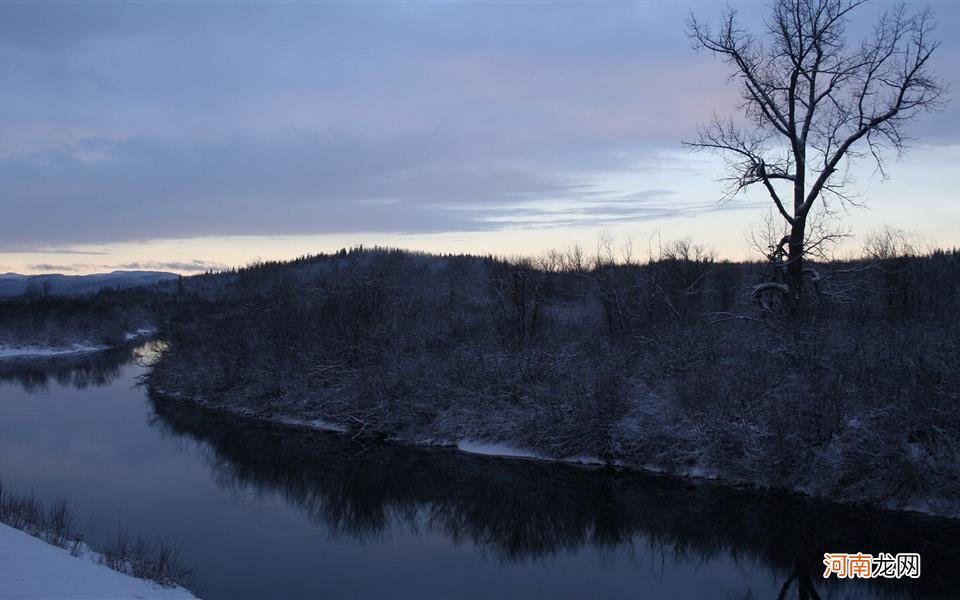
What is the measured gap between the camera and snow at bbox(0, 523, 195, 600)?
7156 mm

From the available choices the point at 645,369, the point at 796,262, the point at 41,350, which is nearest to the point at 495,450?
the point at 645,369

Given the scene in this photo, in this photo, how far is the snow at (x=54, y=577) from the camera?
23.5ft

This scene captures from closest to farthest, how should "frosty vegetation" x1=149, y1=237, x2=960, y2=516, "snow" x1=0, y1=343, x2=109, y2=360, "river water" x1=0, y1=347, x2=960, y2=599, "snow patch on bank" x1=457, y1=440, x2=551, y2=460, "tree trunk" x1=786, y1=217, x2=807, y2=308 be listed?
"river water" x1=0, y1=347, x2=960, y2=599, "frosty vegetation" x1=149, y1=237, x2=960, y2=516, "tree trunk" x1=786, y1=217, x2=807, y2=308, "snow patch on bank" x1=457, y1=440, x2=551, y2=460, "snow" x1=0, y1=343, x2=109, y2=360

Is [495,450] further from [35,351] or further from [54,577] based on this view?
[35,351]

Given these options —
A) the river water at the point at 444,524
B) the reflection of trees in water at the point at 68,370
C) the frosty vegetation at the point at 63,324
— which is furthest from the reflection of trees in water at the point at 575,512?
the frosty vegetation at the point at 63,324

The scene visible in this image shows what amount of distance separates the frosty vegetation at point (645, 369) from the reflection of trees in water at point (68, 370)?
551cm

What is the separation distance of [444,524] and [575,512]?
2812 mm

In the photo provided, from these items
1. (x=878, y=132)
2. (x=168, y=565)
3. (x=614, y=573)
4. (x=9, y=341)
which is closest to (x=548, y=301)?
(x=878, y=132)

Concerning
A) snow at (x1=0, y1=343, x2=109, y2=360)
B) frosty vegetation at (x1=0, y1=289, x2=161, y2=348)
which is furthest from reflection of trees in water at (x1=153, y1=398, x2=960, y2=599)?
frosty vegetation at (x1=0, y1=289, x2=161, y2=348)

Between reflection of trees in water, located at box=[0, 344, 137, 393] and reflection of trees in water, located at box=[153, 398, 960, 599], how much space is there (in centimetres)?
2188

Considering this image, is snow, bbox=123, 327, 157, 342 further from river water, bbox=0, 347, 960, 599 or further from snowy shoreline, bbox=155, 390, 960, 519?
river water, bbox=0, 347, 960, 599

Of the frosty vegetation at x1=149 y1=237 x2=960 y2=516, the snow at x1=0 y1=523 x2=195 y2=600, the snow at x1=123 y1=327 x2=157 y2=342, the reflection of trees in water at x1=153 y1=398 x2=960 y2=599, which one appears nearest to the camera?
the snow at x1=0 y1=523 x2=195 y2=600

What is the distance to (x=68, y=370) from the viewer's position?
146 ft

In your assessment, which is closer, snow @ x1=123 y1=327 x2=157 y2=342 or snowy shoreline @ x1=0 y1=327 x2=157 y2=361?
snowy shoreline @ x1=0 y1=327 x2=157 y2=361
